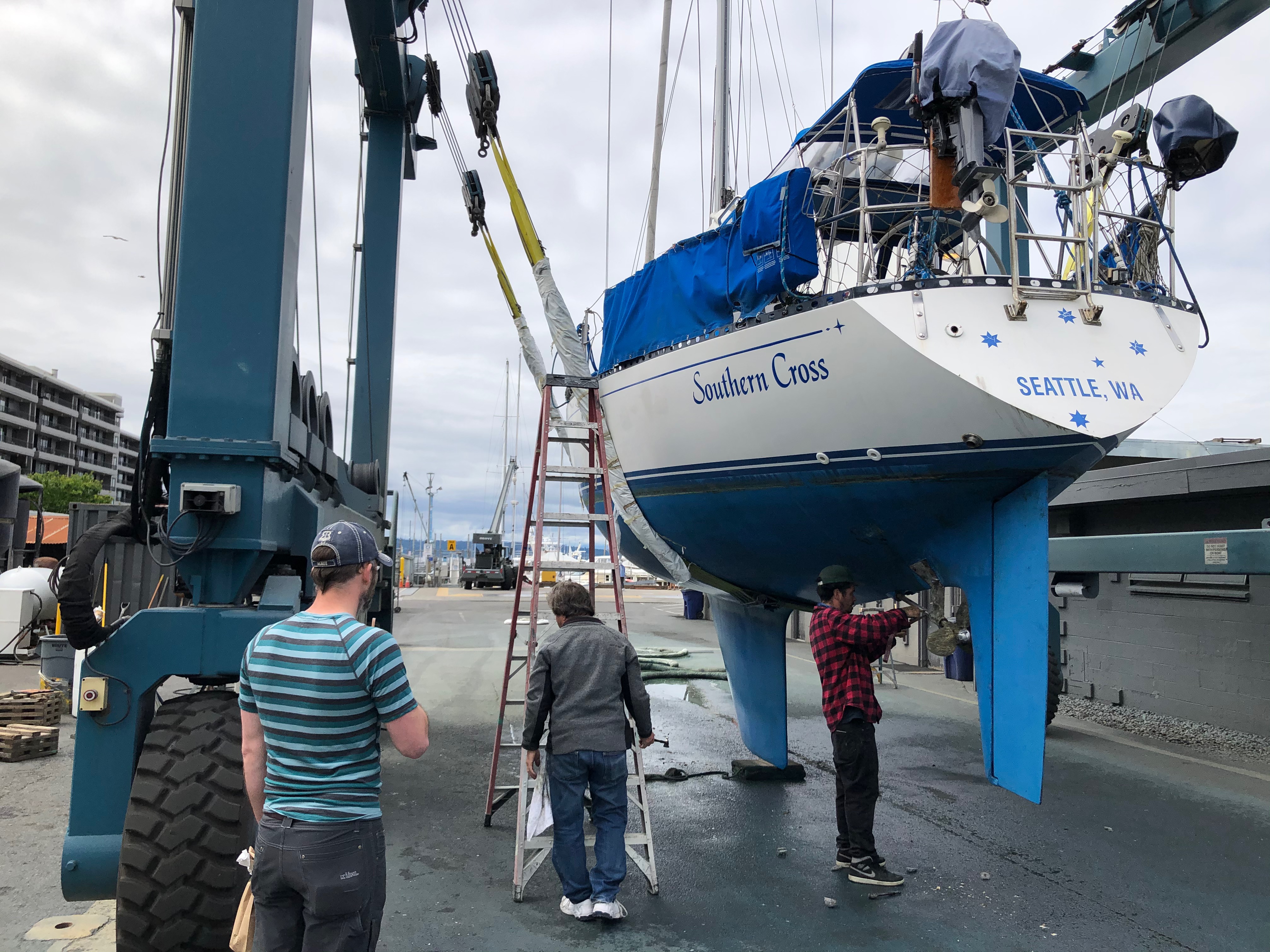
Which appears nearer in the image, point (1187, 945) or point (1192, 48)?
point (1187, 945)

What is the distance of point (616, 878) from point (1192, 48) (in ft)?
37.9

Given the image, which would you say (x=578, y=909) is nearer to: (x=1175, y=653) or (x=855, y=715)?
(x=855, y=715)

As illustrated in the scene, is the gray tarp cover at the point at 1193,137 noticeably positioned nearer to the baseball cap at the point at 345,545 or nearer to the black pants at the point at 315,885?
the baseball cap at the point at 345,545

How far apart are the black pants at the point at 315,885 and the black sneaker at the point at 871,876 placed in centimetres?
289

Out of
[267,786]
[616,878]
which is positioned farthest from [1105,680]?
[267,786]

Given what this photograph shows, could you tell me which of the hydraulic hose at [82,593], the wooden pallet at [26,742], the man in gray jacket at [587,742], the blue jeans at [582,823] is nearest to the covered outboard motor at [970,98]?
the man in gray jacket at [587,742]

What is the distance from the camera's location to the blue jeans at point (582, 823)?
3764 millimetres

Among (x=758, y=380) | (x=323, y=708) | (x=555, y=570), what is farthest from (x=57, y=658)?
(x=758, y=380)

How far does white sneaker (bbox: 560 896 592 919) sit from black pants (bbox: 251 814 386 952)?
1.86 meters

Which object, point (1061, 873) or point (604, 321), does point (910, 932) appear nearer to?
point (1061, 873)

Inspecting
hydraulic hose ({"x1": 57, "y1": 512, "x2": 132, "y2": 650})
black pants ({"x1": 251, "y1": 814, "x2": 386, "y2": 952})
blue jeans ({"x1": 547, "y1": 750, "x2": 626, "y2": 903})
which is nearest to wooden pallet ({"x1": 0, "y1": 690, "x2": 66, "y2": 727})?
hydraulic hose ({"x1": 57, "y1": 512, "x2": 132, "y2": 650})

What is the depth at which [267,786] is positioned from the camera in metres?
2.06

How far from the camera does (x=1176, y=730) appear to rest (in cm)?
817

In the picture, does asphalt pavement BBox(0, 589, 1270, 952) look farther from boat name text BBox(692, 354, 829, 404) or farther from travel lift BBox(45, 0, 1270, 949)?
boat name text BBox(692, 354, 829, 404)
